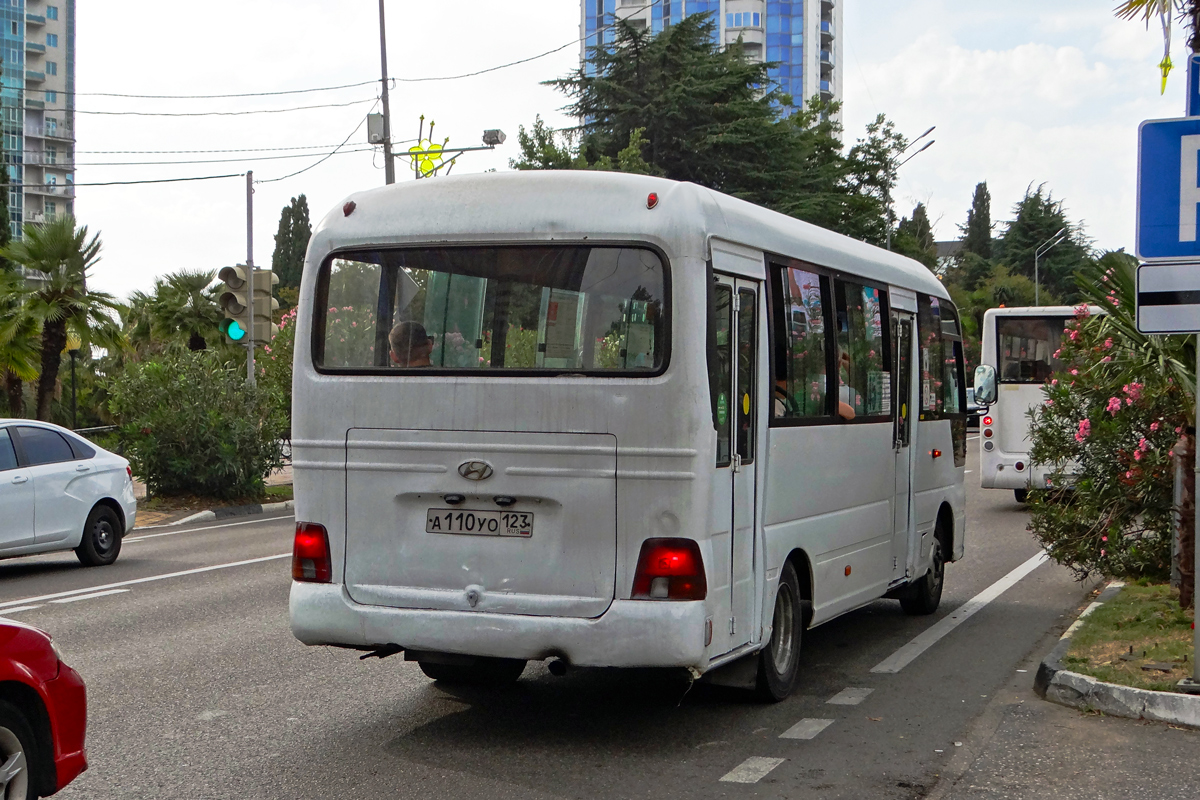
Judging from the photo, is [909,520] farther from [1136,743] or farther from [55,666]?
[55,666]

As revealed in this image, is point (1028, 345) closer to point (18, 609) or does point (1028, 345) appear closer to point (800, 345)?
point (800, 345)

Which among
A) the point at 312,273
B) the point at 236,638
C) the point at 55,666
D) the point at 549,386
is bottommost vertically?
the point at 236,638

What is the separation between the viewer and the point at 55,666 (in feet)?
16.4

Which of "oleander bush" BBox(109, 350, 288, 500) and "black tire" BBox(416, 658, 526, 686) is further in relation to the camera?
"oleander bush" BBox(109, 350, 288, 500)

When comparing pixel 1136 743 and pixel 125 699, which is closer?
pixel 1136 743

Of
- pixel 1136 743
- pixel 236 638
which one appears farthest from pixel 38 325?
pixel 1136 743

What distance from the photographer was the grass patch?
298 inches

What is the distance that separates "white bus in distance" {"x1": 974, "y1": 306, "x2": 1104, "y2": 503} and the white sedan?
12129mm

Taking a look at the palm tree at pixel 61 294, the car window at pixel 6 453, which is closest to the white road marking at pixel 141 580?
the car window at pixel 6 453

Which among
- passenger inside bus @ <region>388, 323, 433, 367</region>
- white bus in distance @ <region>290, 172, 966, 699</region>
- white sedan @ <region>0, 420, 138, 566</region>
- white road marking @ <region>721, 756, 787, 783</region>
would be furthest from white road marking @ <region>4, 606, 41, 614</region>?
white road marking @ <region>721, 756, 787, 783</region>

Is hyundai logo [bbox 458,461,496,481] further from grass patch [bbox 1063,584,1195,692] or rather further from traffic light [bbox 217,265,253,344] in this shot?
traffic light [bbox 217,265,253,344]

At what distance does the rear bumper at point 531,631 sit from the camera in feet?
20.3

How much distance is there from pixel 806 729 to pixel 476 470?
7.07 feet

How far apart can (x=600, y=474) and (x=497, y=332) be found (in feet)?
2.87
